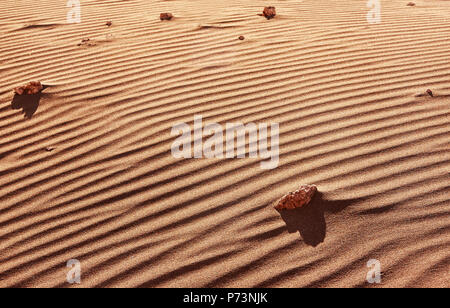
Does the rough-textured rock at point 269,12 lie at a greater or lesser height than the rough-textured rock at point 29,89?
greater

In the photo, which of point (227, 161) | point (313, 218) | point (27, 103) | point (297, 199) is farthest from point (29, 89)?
point (313, 218)

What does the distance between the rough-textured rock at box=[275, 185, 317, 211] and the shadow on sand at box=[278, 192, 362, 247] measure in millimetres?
30

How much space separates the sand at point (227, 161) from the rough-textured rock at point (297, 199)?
0.05 m

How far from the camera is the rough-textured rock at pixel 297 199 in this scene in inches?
102

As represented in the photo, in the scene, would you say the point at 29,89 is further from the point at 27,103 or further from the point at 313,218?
the point at 313,218

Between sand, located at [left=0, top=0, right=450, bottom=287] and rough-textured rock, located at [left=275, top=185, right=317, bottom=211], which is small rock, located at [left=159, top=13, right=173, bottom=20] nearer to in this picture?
sand, located at [left=0, top=0, right=450, bottom=287]

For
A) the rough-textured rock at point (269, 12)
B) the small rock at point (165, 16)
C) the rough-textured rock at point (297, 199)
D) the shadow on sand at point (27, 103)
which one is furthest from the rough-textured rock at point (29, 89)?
the rough-textured rock at point (269, 12)

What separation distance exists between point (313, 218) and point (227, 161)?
764mm

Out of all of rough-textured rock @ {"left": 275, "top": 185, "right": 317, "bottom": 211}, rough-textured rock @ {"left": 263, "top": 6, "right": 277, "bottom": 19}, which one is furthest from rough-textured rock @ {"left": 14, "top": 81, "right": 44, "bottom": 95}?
rough-textured rock @ {"left": 263, "top": 6, "right": 277, "bottom": 19}

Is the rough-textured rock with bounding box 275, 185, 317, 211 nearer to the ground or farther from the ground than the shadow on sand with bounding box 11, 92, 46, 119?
nearer to the ground

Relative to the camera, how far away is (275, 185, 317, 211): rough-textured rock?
2586mm

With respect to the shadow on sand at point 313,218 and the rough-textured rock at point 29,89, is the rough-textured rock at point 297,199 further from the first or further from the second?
the rough-textured rock at point 29,89

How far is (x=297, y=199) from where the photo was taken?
258 cm

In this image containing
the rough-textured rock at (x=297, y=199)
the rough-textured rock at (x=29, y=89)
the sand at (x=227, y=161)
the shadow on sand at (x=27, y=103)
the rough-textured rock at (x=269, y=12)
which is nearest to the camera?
the sand at (x=227, y=161)
